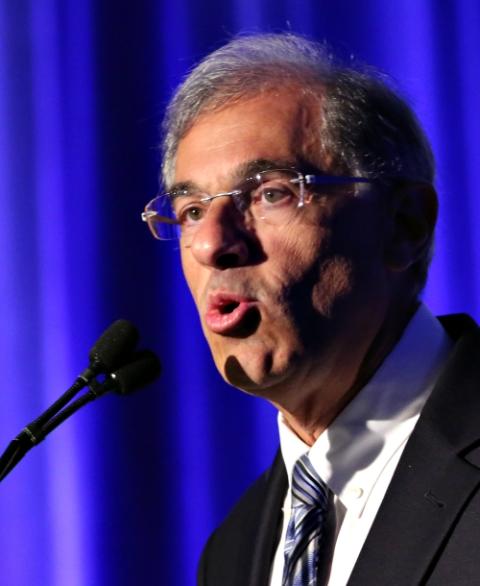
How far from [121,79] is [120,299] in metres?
0.54

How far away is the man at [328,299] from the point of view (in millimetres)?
1478

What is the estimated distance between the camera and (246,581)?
1691 millimetres

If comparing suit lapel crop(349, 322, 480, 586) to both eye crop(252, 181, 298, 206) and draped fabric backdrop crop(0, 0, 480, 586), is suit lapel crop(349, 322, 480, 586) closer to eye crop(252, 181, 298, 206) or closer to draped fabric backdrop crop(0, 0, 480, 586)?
eye crop(252, 181, 298, 206)

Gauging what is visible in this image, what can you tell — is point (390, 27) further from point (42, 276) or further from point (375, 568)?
point (375, 568)

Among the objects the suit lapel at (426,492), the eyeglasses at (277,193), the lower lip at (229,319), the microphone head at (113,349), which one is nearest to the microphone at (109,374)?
the microphone head at (113,349)

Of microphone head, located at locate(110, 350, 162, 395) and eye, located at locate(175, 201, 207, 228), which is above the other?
eye, located at locate(175, 201, 207, 228)

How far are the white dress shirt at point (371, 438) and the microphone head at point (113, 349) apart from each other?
0.35 meters

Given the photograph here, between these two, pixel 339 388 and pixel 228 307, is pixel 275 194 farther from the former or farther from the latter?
pixel 339 388

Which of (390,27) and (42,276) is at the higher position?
(390,27)

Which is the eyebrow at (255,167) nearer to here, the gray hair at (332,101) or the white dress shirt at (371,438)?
the gray hair at (332,101)

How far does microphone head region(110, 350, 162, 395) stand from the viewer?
56.1 inches

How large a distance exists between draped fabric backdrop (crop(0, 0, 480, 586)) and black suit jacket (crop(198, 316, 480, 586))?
82cm

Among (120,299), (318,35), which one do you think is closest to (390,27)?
(318,35)

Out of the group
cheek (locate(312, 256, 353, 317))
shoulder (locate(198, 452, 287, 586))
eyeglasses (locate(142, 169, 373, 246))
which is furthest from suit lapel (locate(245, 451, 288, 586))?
eyeglasses (locate(142, 169, 373, 246))
